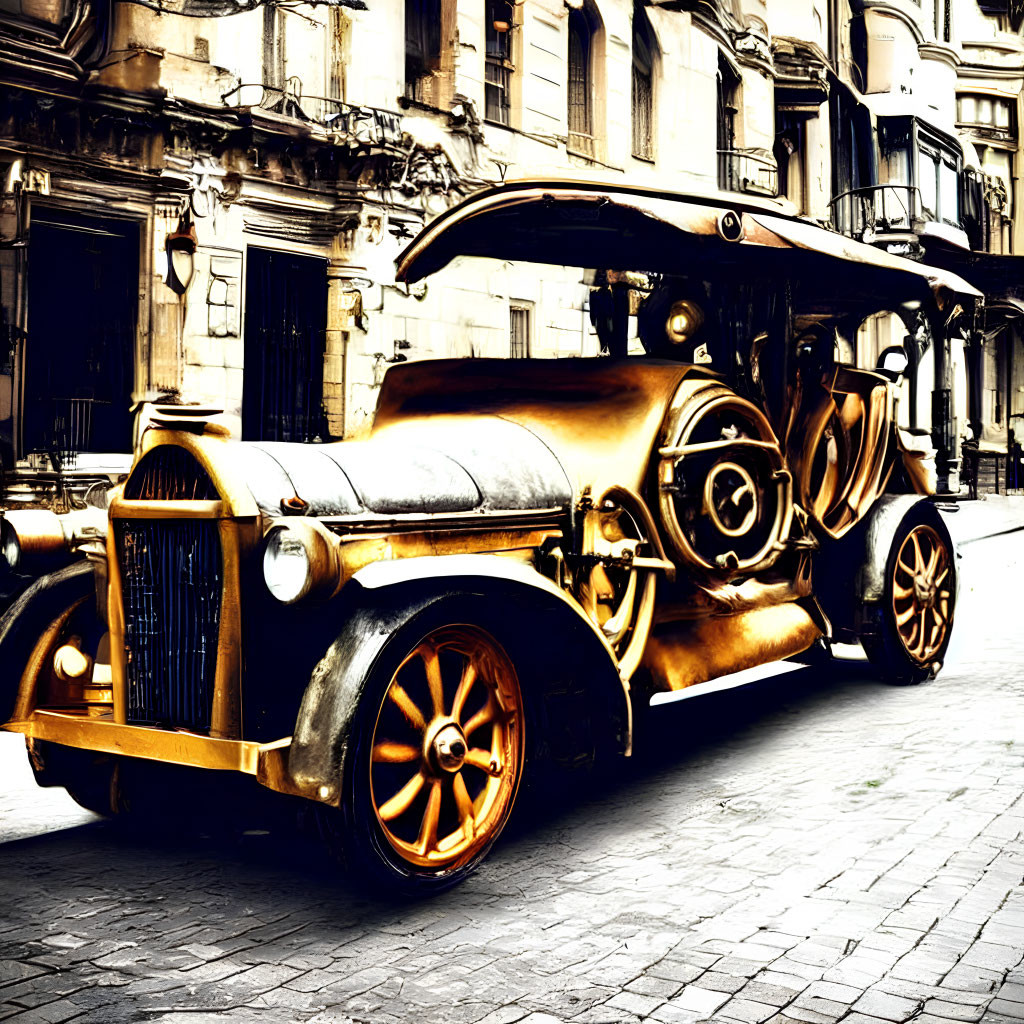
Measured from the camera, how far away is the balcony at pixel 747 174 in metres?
24.2

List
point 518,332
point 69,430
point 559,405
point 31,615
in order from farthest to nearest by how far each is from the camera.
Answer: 1. point 518,332
2. point 69,430
3. point 559,405
4. point 31,615

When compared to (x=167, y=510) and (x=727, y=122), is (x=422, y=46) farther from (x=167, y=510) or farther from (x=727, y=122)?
(x=167, y=510)

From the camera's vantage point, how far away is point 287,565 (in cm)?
415

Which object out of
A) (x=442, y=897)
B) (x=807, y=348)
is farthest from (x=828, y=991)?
(x=807, y=348)

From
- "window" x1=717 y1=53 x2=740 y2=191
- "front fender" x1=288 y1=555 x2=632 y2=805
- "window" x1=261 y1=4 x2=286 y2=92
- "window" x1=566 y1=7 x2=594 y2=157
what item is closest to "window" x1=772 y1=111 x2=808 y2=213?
"window" x1=717 y1=53 x2=740 y2=191

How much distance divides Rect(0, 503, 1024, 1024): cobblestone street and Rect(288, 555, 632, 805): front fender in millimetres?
501

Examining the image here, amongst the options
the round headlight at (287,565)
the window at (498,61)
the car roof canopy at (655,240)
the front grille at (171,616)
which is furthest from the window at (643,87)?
the round headlight at (287,565)

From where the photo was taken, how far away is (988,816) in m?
5.25

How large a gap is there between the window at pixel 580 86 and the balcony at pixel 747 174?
15.6 ft

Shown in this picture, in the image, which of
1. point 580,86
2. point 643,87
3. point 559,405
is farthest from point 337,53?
point 559,405

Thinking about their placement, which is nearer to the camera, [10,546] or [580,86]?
[10,546]

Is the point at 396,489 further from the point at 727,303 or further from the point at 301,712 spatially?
the point at 727,303

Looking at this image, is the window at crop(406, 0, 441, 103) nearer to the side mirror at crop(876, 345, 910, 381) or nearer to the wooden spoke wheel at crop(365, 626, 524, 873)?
the side mirror at crop(876, 345, 910, 381)

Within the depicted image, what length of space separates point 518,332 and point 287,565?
42.4 feet
